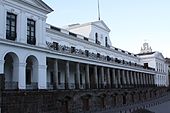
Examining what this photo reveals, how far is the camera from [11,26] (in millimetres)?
27766

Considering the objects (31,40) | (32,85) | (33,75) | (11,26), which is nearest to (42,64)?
(33,75)

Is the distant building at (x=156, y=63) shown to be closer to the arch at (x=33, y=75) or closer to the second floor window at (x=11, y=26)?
the arch at (x=33, y=75)

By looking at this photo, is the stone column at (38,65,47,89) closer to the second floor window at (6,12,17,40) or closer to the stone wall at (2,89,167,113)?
the stone wall at (2,89,167,113)

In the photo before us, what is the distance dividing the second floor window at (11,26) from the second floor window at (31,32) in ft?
6.26

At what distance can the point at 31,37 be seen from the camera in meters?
29.9

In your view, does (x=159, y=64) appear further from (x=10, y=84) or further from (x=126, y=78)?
(x=10, y=84)

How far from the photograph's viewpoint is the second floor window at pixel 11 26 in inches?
1072

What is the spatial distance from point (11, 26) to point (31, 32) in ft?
9.17

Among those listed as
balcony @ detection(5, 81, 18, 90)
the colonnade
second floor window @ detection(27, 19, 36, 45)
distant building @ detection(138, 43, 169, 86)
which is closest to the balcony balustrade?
balcony @ detection(5, 81, 18, 90)

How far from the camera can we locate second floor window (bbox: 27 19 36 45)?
2954cm

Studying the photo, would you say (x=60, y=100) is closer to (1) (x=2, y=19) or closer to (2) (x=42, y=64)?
(2) (x=42, y=64)

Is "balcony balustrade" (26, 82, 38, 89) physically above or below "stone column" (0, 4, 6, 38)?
below

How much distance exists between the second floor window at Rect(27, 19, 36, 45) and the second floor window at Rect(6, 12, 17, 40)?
6.26ft

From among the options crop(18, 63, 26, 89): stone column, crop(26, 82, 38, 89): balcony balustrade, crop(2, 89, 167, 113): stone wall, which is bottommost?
crop(2, 89, 167, 113): stone wall
